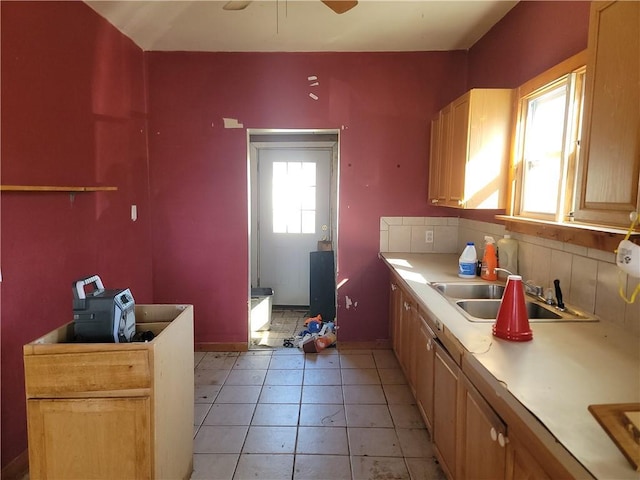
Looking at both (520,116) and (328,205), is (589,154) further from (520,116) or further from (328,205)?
(328,205)

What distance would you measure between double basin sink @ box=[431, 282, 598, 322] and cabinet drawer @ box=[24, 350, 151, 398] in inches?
53.5

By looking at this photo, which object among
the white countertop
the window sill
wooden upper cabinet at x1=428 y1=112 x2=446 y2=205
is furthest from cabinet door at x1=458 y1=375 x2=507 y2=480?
wooden upper cabinet at x1=428 y1=112 x2=446 y2=205

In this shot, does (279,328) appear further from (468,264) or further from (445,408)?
(445,408)

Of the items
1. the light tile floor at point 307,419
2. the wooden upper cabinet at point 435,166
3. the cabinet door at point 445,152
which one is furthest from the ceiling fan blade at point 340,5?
the light tile floor at point 307,419

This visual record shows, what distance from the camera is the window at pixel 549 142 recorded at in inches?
74.3

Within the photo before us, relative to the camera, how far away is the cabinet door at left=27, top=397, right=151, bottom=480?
142 cm

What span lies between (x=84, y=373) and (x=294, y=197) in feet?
11.7

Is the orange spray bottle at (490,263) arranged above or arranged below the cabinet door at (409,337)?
above

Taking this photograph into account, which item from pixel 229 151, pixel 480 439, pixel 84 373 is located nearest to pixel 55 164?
pixel 84 373

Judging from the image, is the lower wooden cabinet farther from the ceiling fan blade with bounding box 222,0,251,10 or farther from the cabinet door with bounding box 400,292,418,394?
the ceiling fan blade with bounding box 222,0,251,10

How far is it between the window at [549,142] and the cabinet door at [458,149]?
1.00 feet

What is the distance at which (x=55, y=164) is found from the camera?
2217 millimetres

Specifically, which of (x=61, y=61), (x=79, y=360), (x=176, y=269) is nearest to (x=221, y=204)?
(x=176, y=269)

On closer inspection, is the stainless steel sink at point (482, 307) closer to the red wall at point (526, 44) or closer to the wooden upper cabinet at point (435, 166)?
the red wall at point (526, 44)
